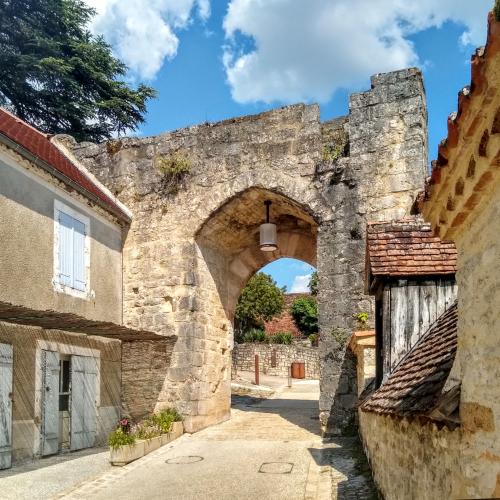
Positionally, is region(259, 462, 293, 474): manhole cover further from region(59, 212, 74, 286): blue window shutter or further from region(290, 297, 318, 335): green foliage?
region(290, 297, 318, 335): green foliage

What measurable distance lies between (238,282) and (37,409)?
589 centimetres

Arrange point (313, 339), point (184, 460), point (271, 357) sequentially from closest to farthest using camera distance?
1. point (184, 460)
2. point (271, 357)
3. point (313, 339)

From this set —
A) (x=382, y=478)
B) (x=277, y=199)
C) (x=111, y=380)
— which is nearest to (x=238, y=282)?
(x=277, y=199)

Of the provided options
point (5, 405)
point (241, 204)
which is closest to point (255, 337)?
point (241, 204)

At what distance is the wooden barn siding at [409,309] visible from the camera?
577cm

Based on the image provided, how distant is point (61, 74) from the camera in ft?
64.4

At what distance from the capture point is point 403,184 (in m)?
10.0

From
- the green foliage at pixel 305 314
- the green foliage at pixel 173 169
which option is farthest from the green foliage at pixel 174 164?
the green foliage at pixel 305 314

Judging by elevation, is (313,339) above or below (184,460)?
above

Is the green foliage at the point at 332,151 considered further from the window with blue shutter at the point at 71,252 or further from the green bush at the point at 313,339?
the green bush at the point at 313,339

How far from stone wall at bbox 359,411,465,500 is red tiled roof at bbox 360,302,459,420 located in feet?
0.39

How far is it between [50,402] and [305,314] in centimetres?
2687

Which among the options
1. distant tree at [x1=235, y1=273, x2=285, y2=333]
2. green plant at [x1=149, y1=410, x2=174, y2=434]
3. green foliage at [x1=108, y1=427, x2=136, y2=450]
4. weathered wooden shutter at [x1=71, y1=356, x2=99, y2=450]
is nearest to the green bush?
distant tree at [x1=235, y1=273, x2=285, y2=333]

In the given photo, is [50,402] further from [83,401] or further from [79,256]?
[79,256]
